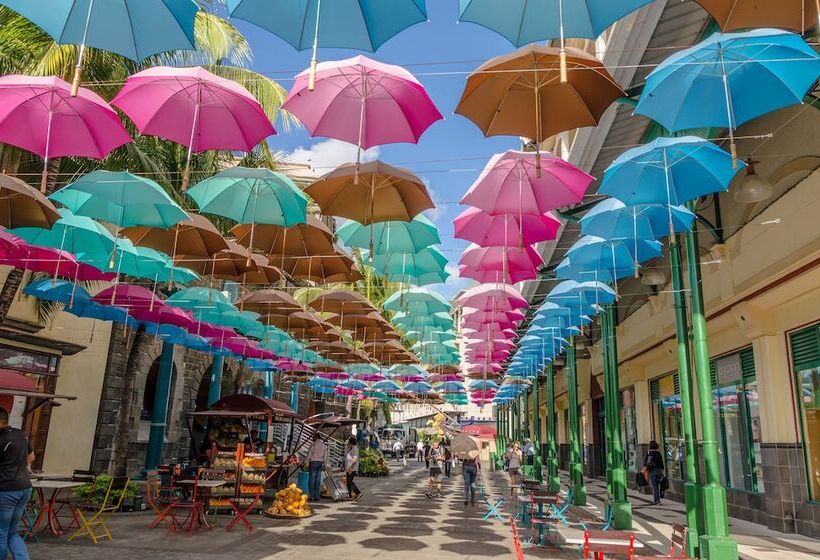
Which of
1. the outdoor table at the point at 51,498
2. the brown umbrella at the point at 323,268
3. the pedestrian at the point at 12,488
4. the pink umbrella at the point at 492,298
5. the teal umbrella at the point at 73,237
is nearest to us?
the pedestrian at the point at 12,488

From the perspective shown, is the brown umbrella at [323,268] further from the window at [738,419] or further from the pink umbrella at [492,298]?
the window at [738,419]

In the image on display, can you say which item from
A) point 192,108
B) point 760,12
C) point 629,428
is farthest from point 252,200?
point 629,428

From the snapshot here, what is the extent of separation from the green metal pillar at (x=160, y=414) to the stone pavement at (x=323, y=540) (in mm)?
8631

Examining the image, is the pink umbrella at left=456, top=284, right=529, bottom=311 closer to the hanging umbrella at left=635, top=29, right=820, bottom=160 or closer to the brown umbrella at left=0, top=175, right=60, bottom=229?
the hanging umbrella at left=635, top=29, right=820, bottom=160

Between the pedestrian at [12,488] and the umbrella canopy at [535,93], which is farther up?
the umbrella canopy at [535,93]

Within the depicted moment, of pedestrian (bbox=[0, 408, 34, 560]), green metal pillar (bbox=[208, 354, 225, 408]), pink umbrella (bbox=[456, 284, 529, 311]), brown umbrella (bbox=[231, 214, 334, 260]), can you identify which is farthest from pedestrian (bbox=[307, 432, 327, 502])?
pedestrian (bbox=[0, 408, 34, 560])

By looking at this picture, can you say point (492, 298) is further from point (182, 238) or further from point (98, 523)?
point (98, 523)

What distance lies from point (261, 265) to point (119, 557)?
7091 millimetres

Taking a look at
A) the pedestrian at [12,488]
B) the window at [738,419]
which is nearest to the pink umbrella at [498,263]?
the window at [738,419]

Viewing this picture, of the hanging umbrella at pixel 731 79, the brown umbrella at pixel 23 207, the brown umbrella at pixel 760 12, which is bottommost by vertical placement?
the brown umbrella at pixel 23 207

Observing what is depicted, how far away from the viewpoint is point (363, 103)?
812cm

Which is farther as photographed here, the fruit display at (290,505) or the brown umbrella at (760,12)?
the fruit display at (290,505)

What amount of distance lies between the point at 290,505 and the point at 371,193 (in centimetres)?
796

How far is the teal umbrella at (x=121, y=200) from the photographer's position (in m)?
9.64
